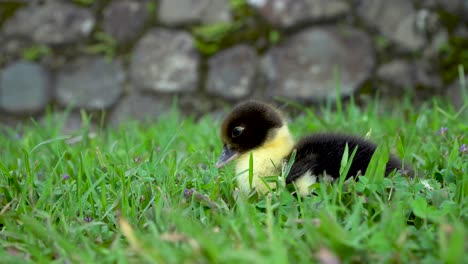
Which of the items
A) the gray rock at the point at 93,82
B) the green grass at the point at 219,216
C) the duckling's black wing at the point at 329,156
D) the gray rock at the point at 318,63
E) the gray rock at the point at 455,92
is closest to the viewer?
the green grass at the point at 219,216

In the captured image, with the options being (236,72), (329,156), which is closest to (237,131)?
(329,156)

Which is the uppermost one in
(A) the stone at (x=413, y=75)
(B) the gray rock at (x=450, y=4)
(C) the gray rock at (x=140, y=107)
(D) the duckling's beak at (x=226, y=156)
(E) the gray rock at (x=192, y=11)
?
(B) the gray rock at (x=450, y=4)

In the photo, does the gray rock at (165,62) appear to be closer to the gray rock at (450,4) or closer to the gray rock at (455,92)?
the gray rock at (450,4)

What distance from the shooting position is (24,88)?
4.91 metres

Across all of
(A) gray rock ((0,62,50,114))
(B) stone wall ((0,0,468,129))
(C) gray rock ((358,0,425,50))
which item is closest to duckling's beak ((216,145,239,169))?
(B) stone wall ((0,0,468,129))

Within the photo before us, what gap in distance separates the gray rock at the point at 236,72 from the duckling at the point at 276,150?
7.24ft

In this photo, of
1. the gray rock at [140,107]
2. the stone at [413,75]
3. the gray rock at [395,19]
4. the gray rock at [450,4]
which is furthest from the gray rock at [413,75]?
the gray rock at [140,107]

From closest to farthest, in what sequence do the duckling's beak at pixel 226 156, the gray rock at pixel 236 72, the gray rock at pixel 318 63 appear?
1. the duckling's beak at pixel 226 156
2. the gray rock at pixel 318 63
3. the gray rock at pixel 236 72

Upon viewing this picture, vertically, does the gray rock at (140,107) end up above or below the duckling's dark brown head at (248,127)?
below

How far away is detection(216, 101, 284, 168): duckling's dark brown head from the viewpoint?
90.0 inches

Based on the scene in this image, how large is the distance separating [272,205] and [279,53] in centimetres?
295

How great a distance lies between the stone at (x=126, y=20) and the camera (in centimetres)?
479

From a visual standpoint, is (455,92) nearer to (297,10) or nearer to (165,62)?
(297,10)

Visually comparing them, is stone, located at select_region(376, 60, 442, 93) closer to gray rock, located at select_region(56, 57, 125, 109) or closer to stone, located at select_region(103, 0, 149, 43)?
stone, located at select_region(103, 0, 149, 43)
